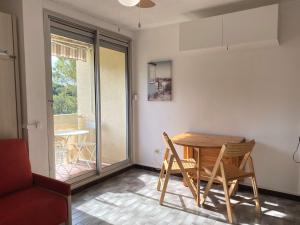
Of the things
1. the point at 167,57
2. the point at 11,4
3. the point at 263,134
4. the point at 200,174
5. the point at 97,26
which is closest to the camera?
the point at 11,4

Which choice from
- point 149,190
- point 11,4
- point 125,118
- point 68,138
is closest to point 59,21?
point 11,4

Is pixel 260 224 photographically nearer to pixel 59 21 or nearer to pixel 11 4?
pixel 59 21

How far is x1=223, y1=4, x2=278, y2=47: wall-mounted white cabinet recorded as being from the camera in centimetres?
276

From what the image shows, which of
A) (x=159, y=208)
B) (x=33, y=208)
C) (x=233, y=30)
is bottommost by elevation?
(x=159, y=208)

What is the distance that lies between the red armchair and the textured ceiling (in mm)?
1822

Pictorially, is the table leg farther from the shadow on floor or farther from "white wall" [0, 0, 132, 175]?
"white wall" [0, 0, 132, 175]

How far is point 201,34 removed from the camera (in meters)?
3.16

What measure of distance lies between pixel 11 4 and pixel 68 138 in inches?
68.7

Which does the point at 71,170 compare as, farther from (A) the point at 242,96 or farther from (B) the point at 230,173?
(A) the point at 242,96

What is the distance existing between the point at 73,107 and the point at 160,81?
1.44 metres

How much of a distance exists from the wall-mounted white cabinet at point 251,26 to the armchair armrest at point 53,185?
2463 mm

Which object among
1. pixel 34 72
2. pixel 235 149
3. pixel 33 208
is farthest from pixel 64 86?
pixel 235 149

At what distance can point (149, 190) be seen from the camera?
129 inches

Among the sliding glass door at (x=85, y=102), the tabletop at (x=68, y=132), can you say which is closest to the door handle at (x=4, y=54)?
the sliding glass door at (x=85, y=102)
